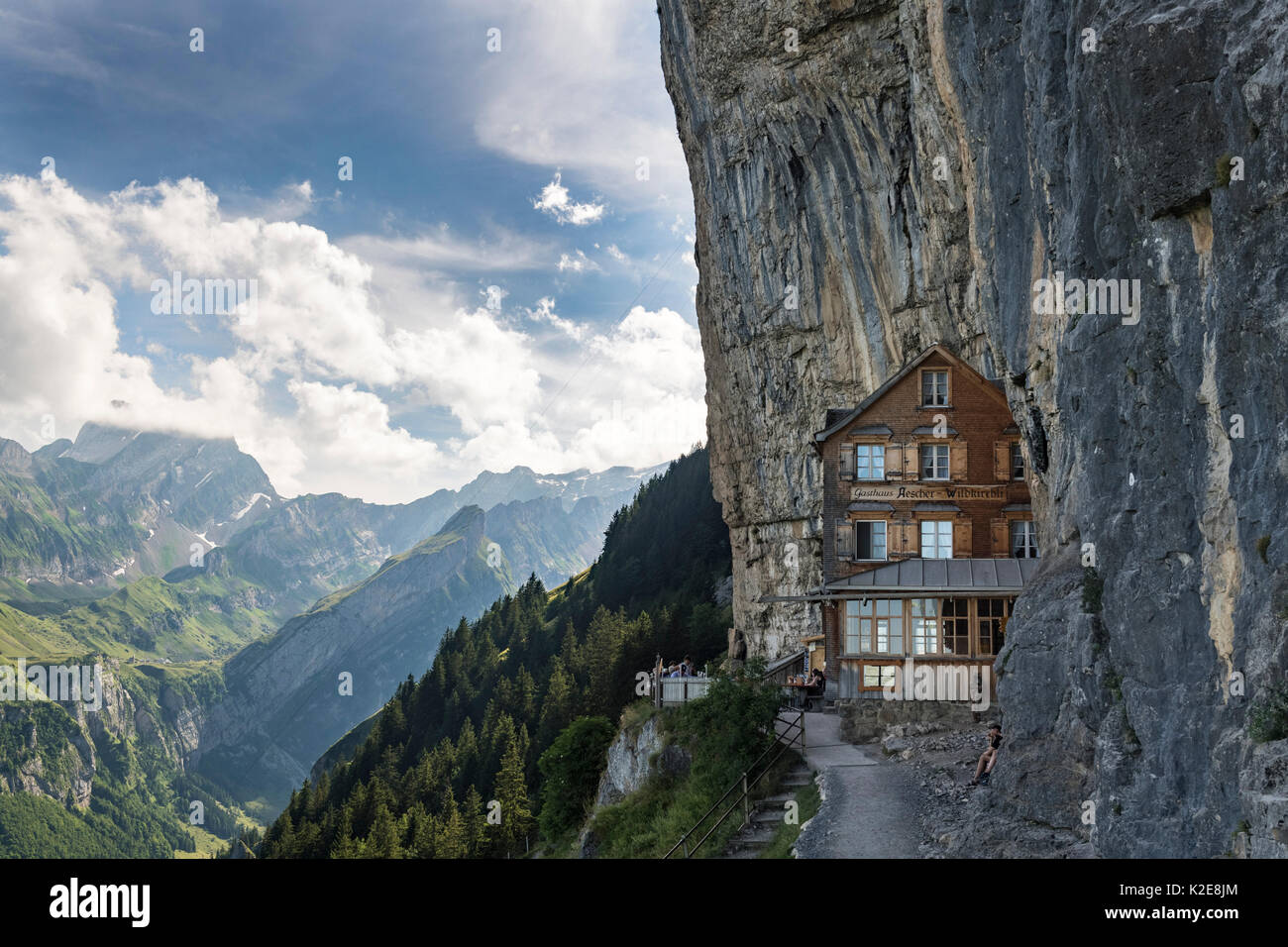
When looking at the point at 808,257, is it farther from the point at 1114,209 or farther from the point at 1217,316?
the point at 1217,316

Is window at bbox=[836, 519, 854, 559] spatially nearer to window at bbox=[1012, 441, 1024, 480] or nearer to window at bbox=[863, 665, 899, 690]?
window at bbox=[1012, 441, 1024, 480]

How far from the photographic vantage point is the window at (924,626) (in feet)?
112

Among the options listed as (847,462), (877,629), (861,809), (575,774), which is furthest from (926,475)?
(861,809)

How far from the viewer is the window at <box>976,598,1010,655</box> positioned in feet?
112

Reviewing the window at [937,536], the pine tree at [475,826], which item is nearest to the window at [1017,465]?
the window at [937,536]

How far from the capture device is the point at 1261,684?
40.2 feet

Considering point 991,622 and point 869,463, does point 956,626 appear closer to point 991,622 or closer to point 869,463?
point 991,622

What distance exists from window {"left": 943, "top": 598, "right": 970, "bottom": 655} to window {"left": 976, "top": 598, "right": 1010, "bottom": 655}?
1.43ft

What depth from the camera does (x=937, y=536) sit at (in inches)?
1606

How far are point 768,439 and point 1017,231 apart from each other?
140 ft

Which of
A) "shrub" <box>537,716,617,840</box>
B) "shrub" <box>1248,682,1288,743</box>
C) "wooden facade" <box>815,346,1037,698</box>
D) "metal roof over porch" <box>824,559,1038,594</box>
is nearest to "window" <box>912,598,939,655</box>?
"metal roof over porch" <box>824,559,1038,594</box>

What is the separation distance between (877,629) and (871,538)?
273 inches

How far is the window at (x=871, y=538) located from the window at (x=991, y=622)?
6.90 meters
